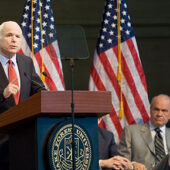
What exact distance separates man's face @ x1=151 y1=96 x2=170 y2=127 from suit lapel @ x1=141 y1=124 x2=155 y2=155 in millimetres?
129

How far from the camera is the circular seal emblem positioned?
2.05 m

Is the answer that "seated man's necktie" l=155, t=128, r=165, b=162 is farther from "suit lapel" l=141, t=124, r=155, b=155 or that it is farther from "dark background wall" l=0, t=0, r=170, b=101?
"dark background wall" l=0, t=0, r=170, b=101

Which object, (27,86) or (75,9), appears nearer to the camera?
(27,86)

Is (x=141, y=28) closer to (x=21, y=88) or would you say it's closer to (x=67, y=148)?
(x=21, y=88)

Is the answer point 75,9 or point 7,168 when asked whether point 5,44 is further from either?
point 75,9

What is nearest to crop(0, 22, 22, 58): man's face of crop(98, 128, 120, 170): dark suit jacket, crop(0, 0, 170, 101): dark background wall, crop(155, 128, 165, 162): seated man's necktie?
crop(98, 128, 120, 170): dark suit jacket

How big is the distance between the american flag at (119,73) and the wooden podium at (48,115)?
3589 millimetres

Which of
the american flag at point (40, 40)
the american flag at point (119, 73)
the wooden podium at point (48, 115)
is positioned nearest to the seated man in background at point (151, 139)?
the american flag at point (119, 73)

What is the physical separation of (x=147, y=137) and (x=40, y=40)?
1906 millimetres

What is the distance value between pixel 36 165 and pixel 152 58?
17.5 feet

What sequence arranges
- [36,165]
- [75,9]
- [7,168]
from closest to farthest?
1. [36,165]
2. [7,168]
3. [75,9]

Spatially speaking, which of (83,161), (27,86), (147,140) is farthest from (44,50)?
(83,161)

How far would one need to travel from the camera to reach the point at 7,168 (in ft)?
9.09

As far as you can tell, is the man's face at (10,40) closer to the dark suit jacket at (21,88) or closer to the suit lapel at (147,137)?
the dark suit jacket at (21,88)
